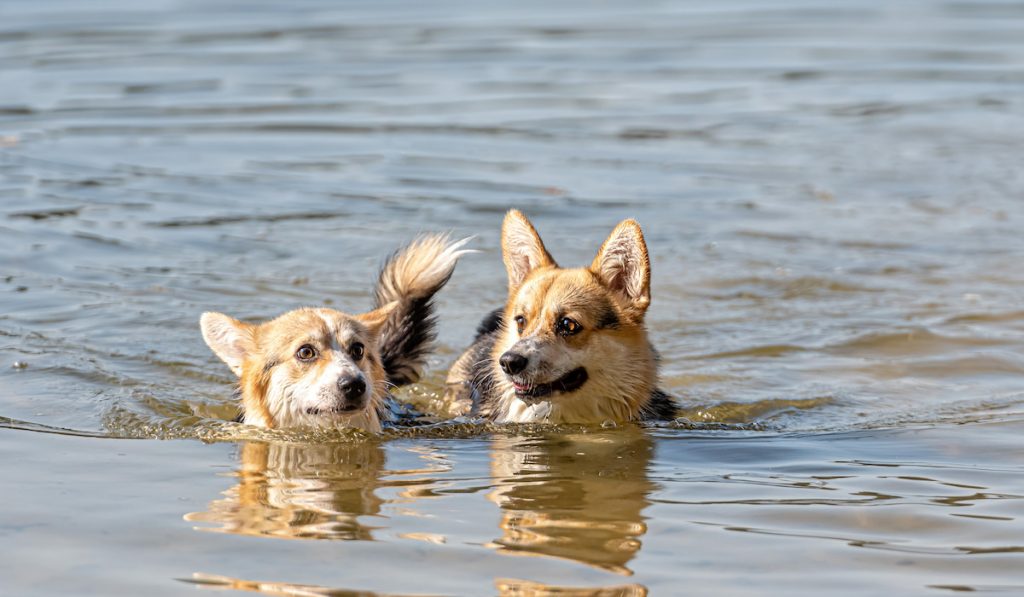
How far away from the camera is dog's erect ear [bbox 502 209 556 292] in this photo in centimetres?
749

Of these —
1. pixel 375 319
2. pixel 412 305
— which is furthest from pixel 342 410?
pixel 412 305

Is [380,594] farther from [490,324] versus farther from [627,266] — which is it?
[490,324]

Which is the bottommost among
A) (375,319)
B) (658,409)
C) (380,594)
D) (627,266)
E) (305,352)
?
(380,594)

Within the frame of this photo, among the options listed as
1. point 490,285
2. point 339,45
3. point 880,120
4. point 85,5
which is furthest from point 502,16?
point 490,285

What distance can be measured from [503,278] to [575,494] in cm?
500

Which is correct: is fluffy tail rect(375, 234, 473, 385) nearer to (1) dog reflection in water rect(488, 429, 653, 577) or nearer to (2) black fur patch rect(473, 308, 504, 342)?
(2) black fur patch rect(473, 308, 504, 342)

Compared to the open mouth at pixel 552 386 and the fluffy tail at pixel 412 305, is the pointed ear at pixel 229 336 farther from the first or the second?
the open mouth at pixel 552 386

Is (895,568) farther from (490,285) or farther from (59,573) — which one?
(490,285)

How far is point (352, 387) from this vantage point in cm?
664

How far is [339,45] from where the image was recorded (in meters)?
20.8

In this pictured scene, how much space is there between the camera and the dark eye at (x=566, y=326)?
23.1 feet

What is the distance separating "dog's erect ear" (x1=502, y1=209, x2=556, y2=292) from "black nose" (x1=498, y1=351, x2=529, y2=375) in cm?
80

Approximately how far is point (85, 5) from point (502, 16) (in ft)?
21.4

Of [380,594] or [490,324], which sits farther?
[490,324]
